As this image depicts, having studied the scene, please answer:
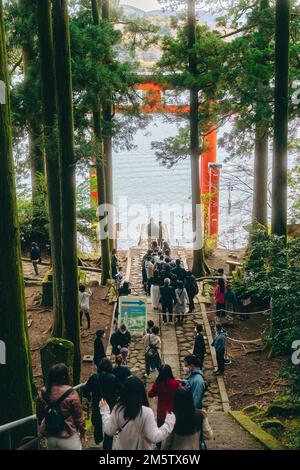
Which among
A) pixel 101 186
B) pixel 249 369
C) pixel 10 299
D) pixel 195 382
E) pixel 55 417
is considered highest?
pixel 101 186

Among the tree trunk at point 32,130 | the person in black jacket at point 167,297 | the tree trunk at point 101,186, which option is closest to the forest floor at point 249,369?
the person in black jacket at point 167,297

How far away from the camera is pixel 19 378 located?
6.81 m

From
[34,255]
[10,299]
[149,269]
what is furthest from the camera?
[34,255]

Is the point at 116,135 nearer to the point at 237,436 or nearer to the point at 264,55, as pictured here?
the point at 264,55

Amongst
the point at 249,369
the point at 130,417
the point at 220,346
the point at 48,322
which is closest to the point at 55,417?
the point at 130,417

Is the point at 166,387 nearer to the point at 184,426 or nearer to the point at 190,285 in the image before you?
the point at 184,426

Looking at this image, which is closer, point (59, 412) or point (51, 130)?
point (59, 412)

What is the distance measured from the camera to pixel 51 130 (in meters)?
11.3

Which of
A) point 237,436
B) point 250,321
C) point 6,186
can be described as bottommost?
point 250,321

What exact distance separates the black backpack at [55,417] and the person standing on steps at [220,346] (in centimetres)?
592

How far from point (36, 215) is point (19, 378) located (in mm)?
15540

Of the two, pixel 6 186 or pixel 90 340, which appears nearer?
pixel 6 186

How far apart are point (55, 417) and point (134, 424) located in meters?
0.83

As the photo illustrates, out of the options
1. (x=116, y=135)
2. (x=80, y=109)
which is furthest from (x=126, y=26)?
(x=80, y=109)
